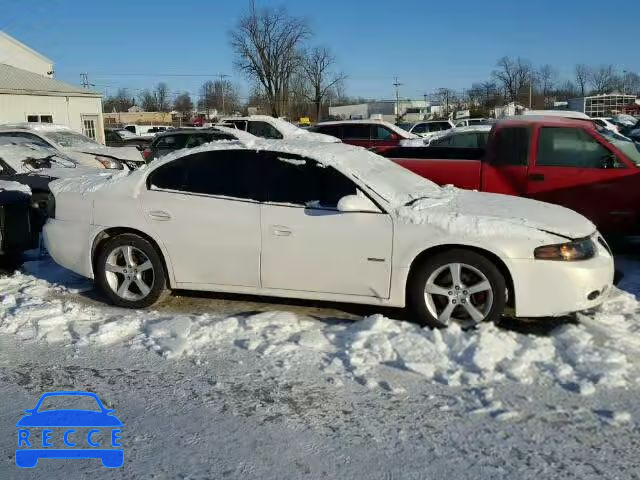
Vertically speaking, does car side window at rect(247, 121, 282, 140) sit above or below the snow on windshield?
above

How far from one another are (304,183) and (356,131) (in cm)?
1387

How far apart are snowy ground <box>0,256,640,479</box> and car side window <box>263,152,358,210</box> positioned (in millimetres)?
985

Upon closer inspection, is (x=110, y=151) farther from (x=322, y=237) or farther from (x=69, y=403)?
(x=69, y=403)

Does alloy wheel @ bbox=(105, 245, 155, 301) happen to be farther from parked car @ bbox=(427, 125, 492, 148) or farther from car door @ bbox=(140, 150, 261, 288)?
parked car @ bbox=(427, 125, 492, 148)

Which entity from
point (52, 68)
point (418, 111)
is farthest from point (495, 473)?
point (418, 111)

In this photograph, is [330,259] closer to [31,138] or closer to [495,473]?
[495,473]

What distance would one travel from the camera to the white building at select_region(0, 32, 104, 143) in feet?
83.3

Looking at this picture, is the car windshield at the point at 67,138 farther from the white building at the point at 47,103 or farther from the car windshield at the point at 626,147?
the white building at the point at 47,103

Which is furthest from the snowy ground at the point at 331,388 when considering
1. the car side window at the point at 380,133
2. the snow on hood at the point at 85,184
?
the car side window at the point at 380,133

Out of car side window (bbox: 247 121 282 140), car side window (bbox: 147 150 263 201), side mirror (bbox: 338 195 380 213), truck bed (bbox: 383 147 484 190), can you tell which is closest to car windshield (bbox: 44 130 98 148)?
car side window (bbox: 247 121 282 140)

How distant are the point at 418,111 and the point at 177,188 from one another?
318 feet

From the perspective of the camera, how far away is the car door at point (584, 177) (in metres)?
7.33

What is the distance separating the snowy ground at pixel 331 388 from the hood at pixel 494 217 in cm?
73

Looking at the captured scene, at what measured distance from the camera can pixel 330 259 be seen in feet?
16.2
